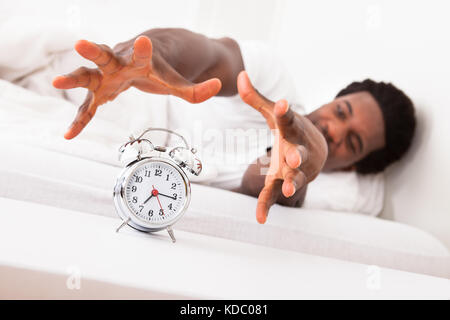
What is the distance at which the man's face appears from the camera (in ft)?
4.60

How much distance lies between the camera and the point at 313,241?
94 centimetres

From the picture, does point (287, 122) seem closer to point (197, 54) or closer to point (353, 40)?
point (197, 54)

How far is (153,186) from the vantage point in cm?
66

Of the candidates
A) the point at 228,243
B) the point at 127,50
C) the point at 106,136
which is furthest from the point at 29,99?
the point at 228,243

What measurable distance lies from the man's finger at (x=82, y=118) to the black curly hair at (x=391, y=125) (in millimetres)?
1059

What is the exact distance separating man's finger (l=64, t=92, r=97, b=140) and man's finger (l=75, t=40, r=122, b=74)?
0.23 feet

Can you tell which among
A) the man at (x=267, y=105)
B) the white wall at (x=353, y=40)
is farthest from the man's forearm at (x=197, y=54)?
→ the white wall at (x=353, y=40)

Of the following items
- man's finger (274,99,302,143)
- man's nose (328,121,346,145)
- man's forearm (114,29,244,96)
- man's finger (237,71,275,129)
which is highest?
man's forearm (114,29,244,96)

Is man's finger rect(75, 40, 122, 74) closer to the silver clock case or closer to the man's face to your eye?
the silver clock case

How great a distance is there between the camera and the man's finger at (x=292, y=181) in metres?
0.63

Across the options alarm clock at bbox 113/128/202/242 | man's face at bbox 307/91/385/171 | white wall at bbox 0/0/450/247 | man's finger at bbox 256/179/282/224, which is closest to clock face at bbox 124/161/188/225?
alarm clock at bbox 113/128/202/242

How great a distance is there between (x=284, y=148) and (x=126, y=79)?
0.29 meters
